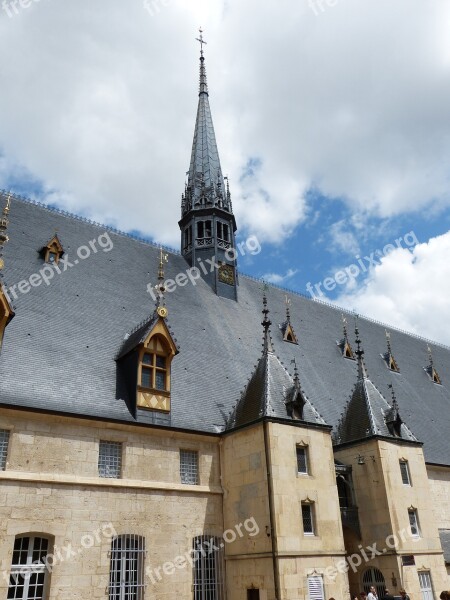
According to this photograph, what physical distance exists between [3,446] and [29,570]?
361 centimetres

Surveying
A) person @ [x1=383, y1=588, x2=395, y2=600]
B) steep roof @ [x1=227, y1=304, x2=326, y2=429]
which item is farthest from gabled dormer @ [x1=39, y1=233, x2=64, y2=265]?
person @ [x1=383, y1=588, x2=395, y2=600]

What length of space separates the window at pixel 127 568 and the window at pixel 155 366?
5258mm

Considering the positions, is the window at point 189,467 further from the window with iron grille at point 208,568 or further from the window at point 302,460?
the window at point 302,460

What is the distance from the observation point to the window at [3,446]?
53.5 ft

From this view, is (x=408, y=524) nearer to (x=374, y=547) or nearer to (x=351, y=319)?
(x=374, y=547)

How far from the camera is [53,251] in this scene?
2359cm

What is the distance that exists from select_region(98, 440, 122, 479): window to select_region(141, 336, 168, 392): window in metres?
2.54

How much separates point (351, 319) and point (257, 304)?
32.2 feet

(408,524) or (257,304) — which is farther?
(257,304)

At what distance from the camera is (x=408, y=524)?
2273 cm

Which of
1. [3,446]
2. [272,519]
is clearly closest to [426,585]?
[272,519]

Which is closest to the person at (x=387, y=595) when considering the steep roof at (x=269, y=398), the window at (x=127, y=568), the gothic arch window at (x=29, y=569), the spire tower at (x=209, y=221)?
the steep roof at (x=269, y=398)

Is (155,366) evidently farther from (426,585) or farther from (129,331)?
(426,585)

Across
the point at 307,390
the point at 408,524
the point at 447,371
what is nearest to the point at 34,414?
the point at 307,390
